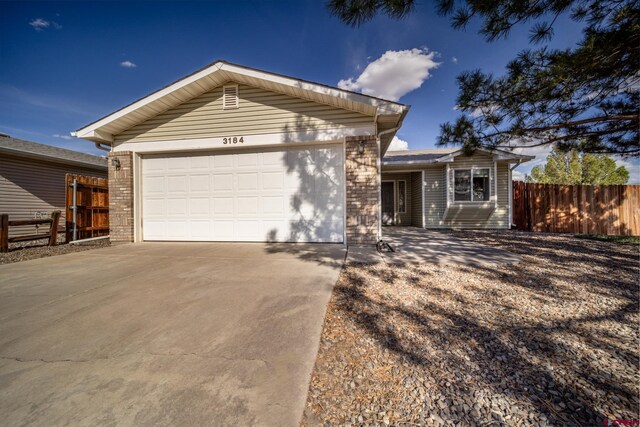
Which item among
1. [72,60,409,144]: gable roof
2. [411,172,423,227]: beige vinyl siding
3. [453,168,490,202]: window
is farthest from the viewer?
[411,172,423,227]: beige vinyl siding

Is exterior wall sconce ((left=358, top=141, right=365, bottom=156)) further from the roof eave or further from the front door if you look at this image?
the roof eave

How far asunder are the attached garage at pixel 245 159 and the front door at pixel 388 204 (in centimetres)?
634

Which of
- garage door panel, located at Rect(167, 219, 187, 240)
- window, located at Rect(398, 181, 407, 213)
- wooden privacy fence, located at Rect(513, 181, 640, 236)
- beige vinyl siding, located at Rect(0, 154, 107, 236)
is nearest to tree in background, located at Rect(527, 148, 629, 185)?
wooden privacy fence, located at Rect(513, 181, 640, 236)

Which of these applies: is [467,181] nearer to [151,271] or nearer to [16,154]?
[151,271]

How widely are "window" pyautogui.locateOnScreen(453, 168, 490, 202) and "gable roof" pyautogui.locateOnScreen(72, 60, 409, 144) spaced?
5746 mm

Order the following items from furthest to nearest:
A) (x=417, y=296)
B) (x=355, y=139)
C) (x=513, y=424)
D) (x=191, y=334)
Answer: (x=355, y=139) < (x=417, y=296) < (x=191, y=334) < (x=513, y=424)

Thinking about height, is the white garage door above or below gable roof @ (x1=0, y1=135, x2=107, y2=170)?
below

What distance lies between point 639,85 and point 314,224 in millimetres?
6213

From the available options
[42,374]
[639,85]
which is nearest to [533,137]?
[639,85]

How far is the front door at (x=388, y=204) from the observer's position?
40.1 feet

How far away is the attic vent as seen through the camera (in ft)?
20.1

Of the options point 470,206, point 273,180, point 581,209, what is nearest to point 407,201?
point 470,206

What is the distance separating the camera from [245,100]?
20.0ft

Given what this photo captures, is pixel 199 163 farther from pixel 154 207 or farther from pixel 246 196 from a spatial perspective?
pixel 154 207
